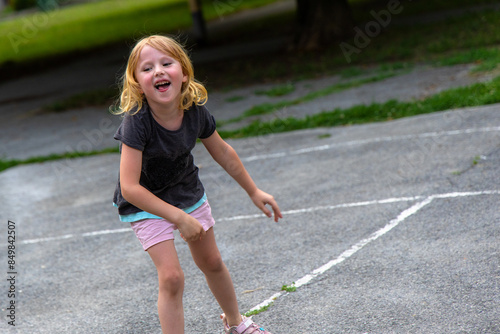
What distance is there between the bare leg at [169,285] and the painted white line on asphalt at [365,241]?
3.37ft

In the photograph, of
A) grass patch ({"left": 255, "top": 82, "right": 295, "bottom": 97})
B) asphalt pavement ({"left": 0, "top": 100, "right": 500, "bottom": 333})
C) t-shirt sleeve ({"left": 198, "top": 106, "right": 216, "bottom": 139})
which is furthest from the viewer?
grass patch ({"left": 255, "top": 82, "right": 295, "bottom": 97})

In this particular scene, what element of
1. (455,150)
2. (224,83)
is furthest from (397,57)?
(455,150)

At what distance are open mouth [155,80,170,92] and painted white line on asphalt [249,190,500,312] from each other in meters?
1.72

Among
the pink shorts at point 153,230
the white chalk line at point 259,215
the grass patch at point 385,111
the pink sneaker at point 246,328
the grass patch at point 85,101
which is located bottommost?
the grass patch at point 85,101

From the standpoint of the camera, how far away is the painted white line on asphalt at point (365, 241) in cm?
461

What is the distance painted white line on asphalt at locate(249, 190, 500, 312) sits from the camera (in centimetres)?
461

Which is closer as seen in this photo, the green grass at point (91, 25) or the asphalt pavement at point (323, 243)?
the asphalt pavement at point (323, 243)

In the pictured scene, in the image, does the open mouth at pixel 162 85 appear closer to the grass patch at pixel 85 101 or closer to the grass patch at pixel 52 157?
the grass patch at pixel 52 157

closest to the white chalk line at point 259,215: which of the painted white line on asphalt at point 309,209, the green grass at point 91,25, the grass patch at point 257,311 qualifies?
the painted white line on asphalt at point 309,209

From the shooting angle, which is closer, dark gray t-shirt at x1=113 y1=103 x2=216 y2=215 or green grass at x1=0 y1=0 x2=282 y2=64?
dark gray t-shirt at x1=113 y1=103 x2=216 y2=215

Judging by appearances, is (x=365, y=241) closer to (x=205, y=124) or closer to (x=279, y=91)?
(x=205, y=124)

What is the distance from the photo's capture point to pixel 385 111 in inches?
400

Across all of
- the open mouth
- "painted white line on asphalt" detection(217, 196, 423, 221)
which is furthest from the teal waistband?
"painted white line on asphalt" detection(217, 196, 423, 221)

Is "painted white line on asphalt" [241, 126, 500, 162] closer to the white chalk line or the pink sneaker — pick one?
the white chalk line
